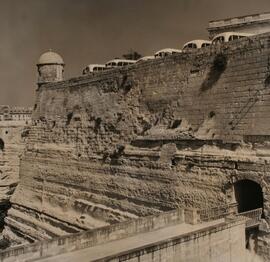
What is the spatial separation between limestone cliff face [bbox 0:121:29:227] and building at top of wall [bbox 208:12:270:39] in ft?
40.8

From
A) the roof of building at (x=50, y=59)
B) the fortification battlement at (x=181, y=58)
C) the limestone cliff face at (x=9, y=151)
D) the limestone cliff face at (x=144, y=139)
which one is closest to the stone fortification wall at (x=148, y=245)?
the limestone cliff face at (x=144, y=139)

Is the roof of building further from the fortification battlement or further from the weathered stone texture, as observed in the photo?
the weathered stone texture

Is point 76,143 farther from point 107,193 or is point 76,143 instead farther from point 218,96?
point 218,96

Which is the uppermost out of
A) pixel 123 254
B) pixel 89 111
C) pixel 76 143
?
pixel 89 111

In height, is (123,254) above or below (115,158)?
below

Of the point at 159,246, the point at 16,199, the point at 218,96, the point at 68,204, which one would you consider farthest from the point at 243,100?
the point at 16,199

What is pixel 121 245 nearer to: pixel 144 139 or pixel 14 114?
pixel 144 139

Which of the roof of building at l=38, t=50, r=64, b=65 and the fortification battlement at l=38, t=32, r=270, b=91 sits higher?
the roof of building at l=38, t=50, r=64, b=65

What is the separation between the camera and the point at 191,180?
13.1 m

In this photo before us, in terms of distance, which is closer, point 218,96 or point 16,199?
point 218,96

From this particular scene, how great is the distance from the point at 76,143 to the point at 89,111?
5.01 ft

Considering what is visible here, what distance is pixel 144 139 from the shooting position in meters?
15.3

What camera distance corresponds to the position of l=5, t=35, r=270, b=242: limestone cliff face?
12.1 m

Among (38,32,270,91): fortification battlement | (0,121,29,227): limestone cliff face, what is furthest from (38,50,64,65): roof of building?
(0,121,29,227): limestone cliff face
